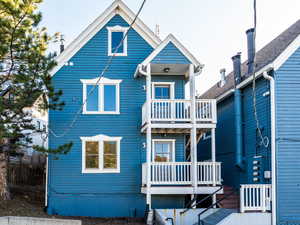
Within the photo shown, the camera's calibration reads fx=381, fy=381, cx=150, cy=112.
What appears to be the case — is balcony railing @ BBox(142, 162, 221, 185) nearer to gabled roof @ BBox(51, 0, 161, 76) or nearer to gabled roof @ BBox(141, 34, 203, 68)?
gabled roof @ BBox(141, 34, 203, 68)

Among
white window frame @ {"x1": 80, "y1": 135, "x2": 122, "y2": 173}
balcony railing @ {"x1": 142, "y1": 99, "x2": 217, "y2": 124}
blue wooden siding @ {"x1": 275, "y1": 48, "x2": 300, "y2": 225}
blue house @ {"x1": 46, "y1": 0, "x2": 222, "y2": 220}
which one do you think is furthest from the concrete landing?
blue wooden siding @ {"x1": 275, "y1": 48, "x2": 300, "y2": 225}

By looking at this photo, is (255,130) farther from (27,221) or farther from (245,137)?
(27,221)

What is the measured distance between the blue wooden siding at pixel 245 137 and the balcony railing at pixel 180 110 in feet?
5.85

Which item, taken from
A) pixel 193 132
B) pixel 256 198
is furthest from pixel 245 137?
pixel 256 198

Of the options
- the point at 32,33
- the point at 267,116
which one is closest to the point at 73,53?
the point at 32,33

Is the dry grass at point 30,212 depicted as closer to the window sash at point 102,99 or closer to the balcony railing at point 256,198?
the balcony railing at point 256,198

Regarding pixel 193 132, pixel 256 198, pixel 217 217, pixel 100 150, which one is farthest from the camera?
pixel 100 150

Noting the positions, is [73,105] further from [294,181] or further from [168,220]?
[294,181]

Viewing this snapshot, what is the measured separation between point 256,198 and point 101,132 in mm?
7562

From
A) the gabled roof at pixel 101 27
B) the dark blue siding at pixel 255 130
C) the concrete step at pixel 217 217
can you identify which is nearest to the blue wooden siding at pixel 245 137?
the dark blue siding at pixel 255 130

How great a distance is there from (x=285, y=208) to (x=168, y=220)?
4509 mm

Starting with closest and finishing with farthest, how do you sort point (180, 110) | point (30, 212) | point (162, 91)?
point (30, 212) → point (180, 110) → point (162, 91)

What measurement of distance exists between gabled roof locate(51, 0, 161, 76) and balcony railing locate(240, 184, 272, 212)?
8226 millimetres

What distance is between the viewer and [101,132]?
1770 cm
